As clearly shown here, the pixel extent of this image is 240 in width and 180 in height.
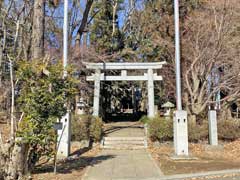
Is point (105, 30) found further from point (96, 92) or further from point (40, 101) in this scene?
point (40, 101)

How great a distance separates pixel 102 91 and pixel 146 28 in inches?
272

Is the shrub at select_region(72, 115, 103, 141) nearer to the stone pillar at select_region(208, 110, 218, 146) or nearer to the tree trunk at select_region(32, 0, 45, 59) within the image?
the stone pillar at select_region(208, 110, 218, 146)

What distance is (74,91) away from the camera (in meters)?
8.28

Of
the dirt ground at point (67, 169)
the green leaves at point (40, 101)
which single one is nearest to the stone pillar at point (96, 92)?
the dirt ground at point (67, 169)

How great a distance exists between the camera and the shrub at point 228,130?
1488 cm

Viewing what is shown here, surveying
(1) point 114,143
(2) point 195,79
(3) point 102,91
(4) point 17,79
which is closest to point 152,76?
(2) point 195,79

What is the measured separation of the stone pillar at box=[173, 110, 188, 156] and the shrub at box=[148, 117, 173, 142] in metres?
2.48

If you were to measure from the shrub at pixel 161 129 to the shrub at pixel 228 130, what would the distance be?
247 cm

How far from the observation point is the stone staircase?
1465cm

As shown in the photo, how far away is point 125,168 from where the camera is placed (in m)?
9.53

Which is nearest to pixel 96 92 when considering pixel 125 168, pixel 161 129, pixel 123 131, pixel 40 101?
pixel 123 131

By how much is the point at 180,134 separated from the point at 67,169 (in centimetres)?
491

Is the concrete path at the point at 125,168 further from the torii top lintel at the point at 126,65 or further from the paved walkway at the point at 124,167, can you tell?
the torii top lintel at the point at 126,65

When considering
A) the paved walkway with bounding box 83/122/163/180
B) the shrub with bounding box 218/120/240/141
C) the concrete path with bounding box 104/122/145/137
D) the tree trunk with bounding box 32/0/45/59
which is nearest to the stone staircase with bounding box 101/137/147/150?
the concrete path with bounding box 104/122/145/137
